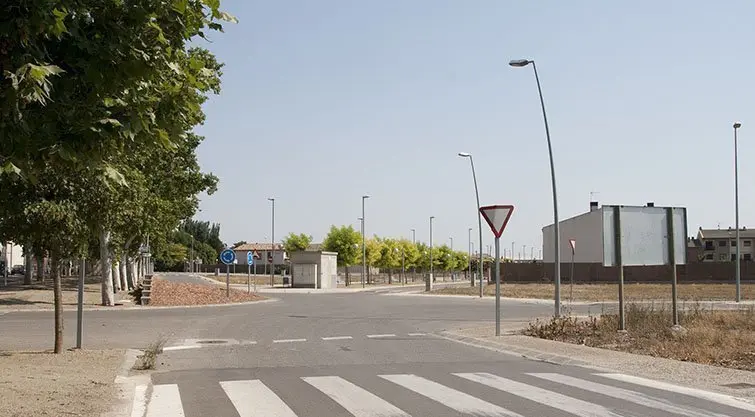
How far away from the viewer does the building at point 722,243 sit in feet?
416

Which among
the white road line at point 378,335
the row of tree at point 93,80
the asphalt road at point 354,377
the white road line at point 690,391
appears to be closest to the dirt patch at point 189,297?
the asphalt road at point 354,377

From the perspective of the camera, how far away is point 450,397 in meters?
9.83

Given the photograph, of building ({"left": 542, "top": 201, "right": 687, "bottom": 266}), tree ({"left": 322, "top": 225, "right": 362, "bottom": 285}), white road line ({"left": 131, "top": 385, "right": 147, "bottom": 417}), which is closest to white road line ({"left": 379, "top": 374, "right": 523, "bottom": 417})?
white road line ({"left": 131, "top": 385, "right": 147, "bottom": 417})

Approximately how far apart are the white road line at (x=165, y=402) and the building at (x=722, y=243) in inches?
5039

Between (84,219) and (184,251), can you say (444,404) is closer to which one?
(84,219)

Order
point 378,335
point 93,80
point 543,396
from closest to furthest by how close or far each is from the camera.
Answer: point 93,80
point 543,396
point 378,335

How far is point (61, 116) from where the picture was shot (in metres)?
5.50

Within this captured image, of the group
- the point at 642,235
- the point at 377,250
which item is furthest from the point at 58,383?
the point at 377,250

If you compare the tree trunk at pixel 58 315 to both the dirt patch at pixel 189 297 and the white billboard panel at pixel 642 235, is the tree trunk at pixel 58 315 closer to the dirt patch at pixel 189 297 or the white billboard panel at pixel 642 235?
the white billboard panel at pixel 642 235

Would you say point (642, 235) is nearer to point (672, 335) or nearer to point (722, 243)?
point (672, 335)

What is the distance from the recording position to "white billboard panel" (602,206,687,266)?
63.4 ft

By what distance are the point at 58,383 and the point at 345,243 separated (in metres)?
76.9

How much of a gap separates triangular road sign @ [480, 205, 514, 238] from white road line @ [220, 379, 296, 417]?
880 centimetres

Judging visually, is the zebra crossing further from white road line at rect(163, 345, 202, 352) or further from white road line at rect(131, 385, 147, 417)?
white road line at rect(163, 345, 202, 352)
